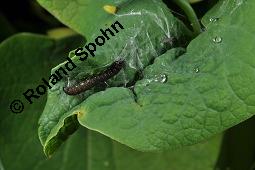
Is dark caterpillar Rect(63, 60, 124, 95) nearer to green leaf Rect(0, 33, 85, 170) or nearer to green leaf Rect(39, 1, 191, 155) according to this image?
green leaf Rect(39, 1, 191, 155)

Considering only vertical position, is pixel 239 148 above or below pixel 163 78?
below

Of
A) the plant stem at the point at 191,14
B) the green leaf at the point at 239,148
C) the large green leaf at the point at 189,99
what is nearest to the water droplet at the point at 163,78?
the large green leaf at the point at 189,99

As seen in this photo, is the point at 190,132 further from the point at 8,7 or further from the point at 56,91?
the point at 8,7

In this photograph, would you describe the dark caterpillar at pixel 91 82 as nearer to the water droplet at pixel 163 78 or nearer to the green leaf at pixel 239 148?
the water droplet at pixel 163 78

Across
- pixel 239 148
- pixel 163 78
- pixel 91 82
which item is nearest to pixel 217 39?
pixel 163 78

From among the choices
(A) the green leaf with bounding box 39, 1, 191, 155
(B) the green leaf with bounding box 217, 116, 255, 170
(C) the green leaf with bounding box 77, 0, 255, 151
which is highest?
(A) the green leaf with bounding box 39, 1, 191, 155

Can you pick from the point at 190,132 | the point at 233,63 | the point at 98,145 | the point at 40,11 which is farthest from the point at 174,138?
the point at 40,11

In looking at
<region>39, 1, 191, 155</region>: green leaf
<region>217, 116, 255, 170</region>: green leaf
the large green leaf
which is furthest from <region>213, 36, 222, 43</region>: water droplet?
<region>217, 116, 255, 170</region>: green leaf

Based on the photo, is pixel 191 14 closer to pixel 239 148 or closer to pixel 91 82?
pixel 91 82
